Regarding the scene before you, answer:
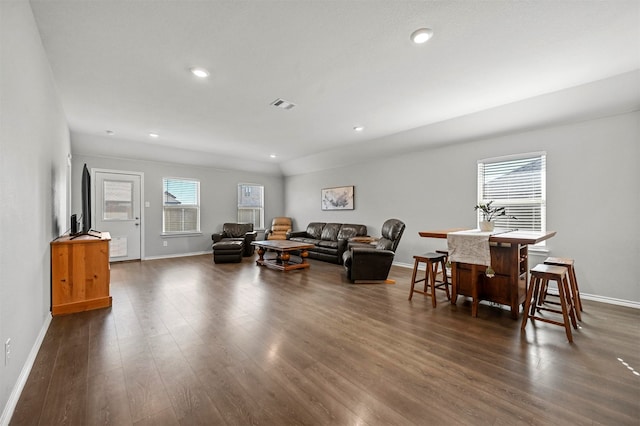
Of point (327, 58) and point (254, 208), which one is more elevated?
point (327, 58)

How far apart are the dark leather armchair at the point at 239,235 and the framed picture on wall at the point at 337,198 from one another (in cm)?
217

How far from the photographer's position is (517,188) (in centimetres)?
440

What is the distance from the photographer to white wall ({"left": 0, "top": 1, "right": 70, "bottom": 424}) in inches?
61.3

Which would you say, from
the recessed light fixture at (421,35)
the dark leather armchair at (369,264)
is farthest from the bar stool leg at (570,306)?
the recessed light fixture at (421,35)

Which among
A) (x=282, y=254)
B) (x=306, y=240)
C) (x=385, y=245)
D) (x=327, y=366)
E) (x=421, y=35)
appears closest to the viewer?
(x=327, y=366)

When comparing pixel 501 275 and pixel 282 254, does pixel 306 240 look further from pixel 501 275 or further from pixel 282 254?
pixel 501 275

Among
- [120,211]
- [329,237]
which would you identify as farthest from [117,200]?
[329,237]

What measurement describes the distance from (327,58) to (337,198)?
15.9 ft

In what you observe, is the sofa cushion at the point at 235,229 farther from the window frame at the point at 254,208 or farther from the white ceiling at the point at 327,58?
the white ceiling at the point at 327,58

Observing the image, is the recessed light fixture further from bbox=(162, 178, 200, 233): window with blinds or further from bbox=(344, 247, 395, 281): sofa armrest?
bbox=(162, 178, 200, 233): window with blinds

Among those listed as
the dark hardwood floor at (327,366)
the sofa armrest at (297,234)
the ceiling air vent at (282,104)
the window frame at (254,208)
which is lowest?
the dark hardwood floor at (327,366)

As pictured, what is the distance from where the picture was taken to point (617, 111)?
3.42 metres

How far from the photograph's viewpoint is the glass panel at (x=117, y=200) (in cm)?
610

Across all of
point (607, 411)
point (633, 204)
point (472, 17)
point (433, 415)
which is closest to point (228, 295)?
point (433, 415)
